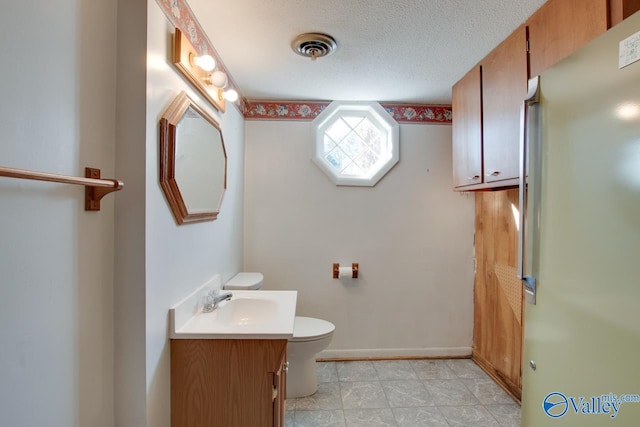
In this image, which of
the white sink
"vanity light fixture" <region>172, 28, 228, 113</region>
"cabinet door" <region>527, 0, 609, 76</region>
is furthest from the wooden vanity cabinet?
"cabinet door" <region>527, 0, 609, 76</region>

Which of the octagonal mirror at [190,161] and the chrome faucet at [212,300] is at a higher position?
the octagonal mirror at [190,161]

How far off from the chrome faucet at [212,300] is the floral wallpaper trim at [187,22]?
1.25m

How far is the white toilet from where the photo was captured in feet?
6.72

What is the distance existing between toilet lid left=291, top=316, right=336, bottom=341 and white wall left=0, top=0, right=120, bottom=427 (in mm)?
1130

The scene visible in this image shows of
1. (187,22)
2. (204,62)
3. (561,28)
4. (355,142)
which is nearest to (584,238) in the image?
(561,28)

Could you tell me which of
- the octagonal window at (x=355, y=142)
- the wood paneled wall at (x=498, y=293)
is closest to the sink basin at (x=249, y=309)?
the octagonal window at (x=355, y=142)

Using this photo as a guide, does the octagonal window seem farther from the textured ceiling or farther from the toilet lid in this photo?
the toilet lid

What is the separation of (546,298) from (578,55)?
75 cm

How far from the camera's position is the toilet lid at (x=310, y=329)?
2045 mm

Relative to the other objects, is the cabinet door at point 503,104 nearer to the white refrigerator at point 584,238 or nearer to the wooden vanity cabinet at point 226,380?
the white refrigerator at point 584,238

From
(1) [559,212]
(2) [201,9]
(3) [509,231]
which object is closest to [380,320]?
(3) [509,231]

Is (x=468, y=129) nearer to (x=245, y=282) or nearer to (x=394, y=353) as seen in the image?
(x=245, y=282)

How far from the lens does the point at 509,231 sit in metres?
2.28

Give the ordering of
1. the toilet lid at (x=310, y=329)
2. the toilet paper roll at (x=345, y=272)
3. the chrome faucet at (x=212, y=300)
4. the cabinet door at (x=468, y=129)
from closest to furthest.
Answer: the chrome faucet at (x=212, y=300)
the cabinet door at (x=468, y=129)
the toilet lid at (x=310, y=329)
the toilet paper roll at (x=345, y=272)
